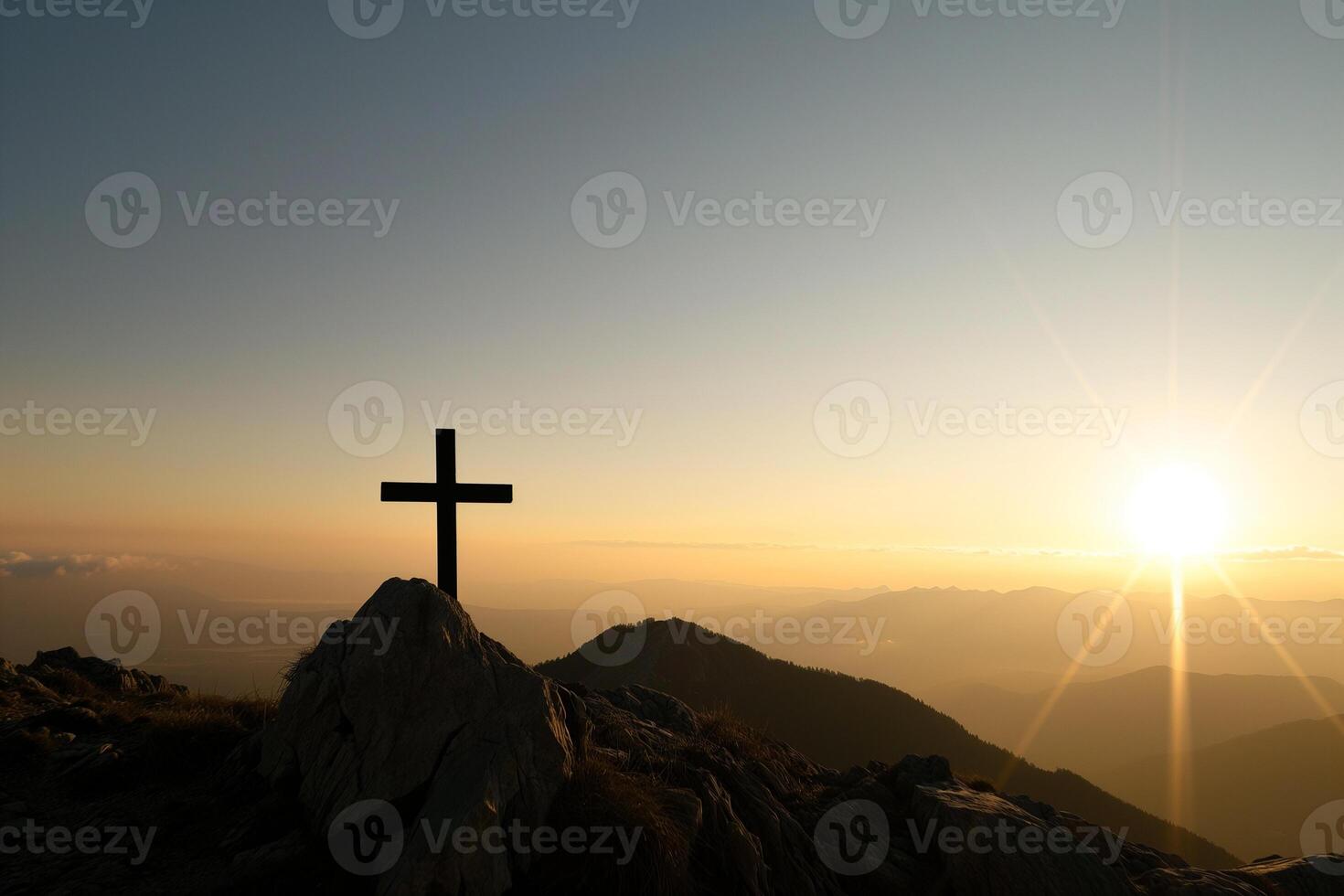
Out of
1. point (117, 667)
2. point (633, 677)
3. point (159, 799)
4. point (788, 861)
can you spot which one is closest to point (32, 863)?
point (159, 799)

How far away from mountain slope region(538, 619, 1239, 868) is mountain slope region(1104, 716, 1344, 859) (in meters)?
111

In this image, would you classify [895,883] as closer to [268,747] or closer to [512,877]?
[512,877]

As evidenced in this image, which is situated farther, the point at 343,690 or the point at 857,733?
the point at 857,733

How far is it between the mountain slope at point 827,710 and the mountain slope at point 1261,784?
364 feet

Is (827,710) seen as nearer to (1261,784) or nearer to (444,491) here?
(444,491)

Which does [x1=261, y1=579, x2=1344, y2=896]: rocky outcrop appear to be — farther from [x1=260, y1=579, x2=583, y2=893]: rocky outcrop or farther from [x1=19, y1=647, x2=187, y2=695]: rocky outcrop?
[x1=19, y1=647, x2=187, y2=695]: rocky outcrop

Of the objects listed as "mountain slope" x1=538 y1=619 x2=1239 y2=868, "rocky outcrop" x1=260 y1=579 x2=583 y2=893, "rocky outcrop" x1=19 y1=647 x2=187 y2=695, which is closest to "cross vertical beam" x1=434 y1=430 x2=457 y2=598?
"rocky outcrop" x1=260 y1=579 x2=583 y2=893

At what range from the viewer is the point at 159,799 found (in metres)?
10.7

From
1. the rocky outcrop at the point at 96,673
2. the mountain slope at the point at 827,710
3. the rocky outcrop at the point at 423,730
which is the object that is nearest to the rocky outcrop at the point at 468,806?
the rocky outcrop at the point at 423,730

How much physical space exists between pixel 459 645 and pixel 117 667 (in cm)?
1435

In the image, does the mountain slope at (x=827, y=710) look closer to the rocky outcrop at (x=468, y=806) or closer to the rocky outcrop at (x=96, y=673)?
the rocky outcrop at (x=96, y=673)

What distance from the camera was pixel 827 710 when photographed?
216 feet

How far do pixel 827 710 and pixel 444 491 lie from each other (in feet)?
194

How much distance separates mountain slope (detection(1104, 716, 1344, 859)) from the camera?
469 ft
